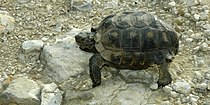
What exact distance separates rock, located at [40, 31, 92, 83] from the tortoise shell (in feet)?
1.13

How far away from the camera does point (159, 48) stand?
4488 mm

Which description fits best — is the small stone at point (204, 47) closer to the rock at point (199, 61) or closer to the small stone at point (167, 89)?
the rock at point (199, 61)

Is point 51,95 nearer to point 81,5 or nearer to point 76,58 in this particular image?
point 76,58

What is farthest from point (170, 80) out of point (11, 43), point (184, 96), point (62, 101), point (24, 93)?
point (11, 43)

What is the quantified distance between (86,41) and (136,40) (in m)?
0.61

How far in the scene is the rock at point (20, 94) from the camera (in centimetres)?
445

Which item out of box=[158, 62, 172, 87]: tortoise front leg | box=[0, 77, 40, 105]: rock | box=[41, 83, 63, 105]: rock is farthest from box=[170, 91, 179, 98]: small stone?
box=[0, 77, 40, 105]: rock

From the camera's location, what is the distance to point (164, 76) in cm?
454

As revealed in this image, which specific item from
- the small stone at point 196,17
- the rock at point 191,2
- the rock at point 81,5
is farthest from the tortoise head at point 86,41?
the rock at point 191,2

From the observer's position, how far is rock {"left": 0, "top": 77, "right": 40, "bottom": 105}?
4445mm

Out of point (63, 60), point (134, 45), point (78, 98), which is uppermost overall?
point (134, 45)

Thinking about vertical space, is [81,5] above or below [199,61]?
above

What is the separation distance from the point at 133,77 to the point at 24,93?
1.09 meters

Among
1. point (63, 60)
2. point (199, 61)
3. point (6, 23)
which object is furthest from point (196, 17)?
point (6, 23)
